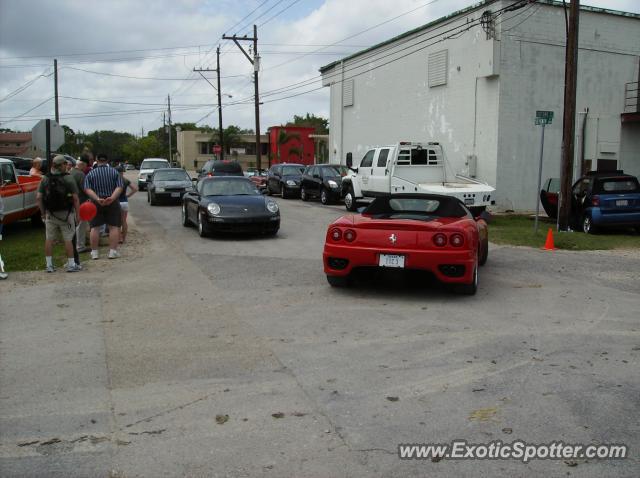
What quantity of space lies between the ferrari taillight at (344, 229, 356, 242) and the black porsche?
576 centimetres

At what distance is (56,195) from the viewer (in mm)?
9141

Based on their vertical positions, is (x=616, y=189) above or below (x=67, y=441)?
above

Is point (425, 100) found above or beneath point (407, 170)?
above

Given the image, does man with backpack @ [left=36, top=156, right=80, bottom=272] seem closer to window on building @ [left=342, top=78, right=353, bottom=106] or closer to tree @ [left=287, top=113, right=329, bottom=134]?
window on building @ [left=342, top=78, right=353, bottom=106]

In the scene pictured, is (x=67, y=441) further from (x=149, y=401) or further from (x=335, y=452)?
(x=335, y=452)

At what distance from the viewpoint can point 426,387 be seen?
186 inches

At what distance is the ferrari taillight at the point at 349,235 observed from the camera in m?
7.76

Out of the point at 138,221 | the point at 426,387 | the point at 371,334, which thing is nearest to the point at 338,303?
the point at 371,334

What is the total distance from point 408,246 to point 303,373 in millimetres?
2866

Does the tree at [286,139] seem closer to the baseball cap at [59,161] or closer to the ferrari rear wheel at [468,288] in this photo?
the baseball cap at [59,161]

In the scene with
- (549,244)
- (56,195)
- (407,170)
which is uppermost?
(407,170)

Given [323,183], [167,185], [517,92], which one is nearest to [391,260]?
[167,185]

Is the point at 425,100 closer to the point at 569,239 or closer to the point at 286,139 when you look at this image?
the point at 569,239

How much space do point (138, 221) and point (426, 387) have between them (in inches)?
553
